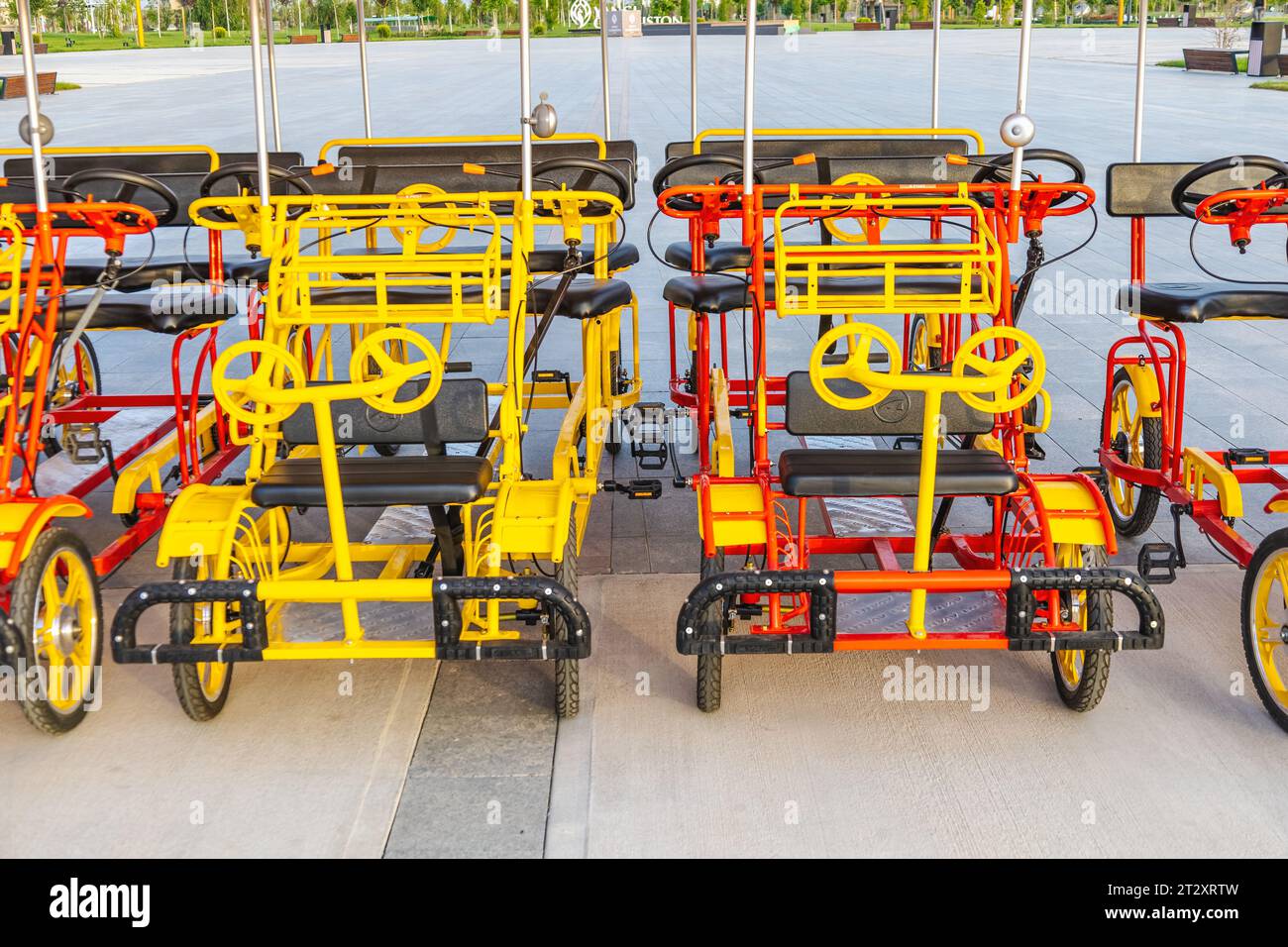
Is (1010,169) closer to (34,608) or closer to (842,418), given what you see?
(842,418)

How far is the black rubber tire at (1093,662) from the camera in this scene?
3650 millimetres

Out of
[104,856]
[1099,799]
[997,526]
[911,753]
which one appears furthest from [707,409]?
[104,856]

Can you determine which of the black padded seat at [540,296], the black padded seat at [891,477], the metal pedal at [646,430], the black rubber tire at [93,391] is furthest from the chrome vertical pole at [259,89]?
the black rubber tire at [93,391]

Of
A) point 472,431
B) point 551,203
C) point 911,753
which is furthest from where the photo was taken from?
point 551,203

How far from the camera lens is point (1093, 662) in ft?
12.4

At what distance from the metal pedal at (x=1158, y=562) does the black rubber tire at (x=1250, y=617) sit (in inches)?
17.8

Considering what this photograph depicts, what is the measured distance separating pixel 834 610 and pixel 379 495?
1.29 meters

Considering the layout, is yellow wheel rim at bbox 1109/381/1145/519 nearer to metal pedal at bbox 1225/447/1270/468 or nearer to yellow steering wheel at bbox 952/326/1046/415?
metal pedal at bbox 1225/447/1270/468

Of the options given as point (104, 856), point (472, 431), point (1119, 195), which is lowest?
point (104, 856)

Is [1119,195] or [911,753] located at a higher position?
[1119,195]
